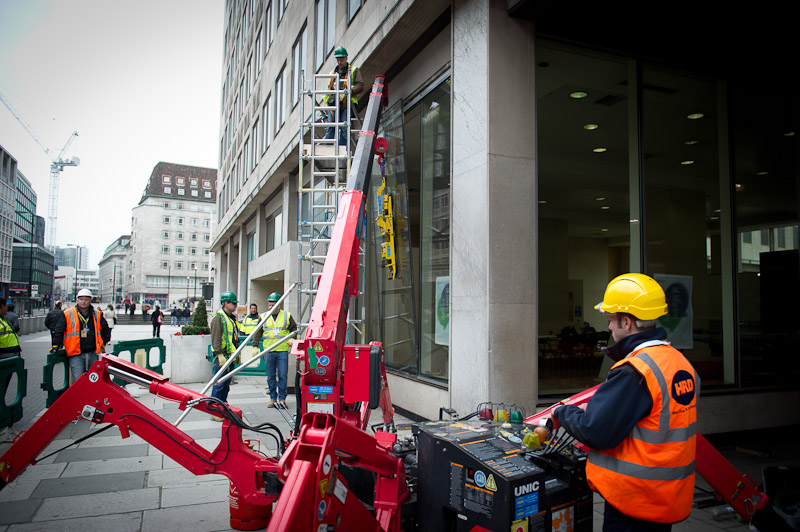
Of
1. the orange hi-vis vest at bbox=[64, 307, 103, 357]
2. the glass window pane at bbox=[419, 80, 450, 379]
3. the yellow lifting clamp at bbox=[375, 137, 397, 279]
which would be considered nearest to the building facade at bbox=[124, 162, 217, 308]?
the orange hi-vis vest at bbox=[64, 307, 103, 357]

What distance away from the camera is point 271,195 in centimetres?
2119

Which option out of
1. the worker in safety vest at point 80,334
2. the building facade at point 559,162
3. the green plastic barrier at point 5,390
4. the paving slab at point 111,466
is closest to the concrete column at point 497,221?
the building facade at point 559,162

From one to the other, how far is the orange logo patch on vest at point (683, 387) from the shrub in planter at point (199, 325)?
1276 centimetres

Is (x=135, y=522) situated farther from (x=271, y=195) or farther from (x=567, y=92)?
(x=271, y=195)

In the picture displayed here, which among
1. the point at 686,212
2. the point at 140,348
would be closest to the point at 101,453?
the point at 140,348

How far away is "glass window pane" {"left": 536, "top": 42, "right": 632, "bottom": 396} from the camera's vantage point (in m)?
8.62

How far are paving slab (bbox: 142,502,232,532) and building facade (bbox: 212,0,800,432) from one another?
333 cm

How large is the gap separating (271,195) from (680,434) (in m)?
20.1

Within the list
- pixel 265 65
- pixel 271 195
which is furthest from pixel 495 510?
pixel 265 65

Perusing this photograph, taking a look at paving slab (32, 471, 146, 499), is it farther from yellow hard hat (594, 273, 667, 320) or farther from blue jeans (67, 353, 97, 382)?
yellow hard hat (594, 273, 667, 320)

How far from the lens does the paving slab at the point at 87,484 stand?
5344 millimetres

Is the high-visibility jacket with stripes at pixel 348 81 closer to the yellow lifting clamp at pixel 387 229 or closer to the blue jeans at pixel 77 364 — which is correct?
the yellow lifting clamp at pixel 387 229

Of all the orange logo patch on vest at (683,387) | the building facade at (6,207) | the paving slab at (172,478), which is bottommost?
the paving slab at (172,478)

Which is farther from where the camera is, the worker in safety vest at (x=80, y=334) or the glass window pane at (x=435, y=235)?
the worker in safety vest at (x=80, y=334)
